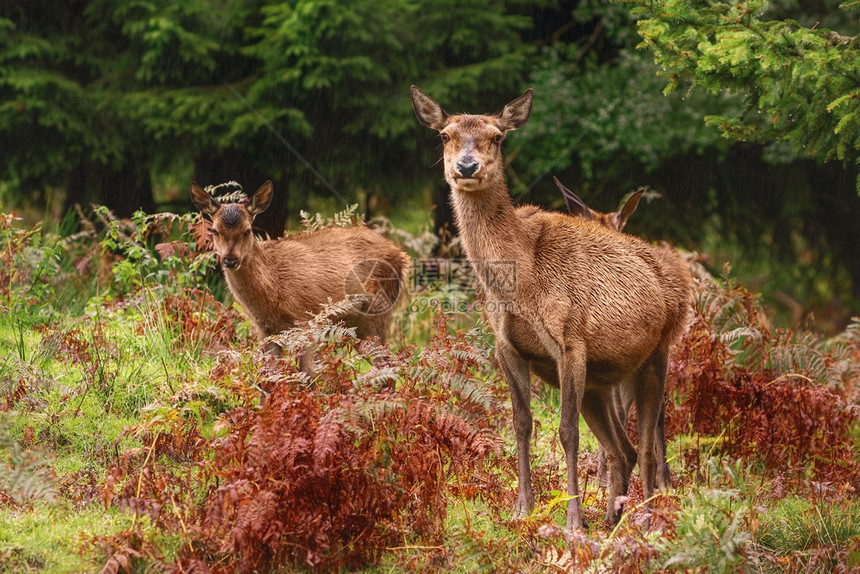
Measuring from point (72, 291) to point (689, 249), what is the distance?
32.0 feet

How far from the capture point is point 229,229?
8.02 meters

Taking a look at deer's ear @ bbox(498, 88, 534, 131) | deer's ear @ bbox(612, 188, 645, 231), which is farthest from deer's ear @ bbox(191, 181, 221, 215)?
deer's ear @ bbox(612, 188, 645, 231)

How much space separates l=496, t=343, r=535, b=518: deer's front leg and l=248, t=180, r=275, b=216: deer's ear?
3275 millimetres

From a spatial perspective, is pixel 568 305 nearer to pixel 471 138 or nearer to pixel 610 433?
pixel 610 433

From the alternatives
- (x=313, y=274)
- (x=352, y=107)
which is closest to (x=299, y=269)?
(x=313, y=274)

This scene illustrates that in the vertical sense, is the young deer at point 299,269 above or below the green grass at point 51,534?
above

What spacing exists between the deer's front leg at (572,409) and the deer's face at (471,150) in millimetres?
1327

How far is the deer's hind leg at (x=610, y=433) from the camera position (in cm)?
632

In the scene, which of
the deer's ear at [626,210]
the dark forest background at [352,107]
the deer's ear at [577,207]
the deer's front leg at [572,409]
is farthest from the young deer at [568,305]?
the dark forest background at [352,107]

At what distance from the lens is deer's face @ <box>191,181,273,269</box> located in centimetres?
791

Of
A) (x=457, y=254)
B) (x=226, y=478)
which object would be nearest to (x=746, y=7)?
(x=226, y=478)

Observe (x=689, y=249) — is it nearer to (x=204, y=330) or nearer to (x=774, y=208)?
(x=774, y=208)

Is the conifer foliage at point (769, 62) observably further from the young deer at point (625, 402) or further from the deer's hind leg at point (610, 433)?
the deer's hind leg at point (610, 433)

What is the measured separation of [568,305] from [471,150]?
1272 mm
